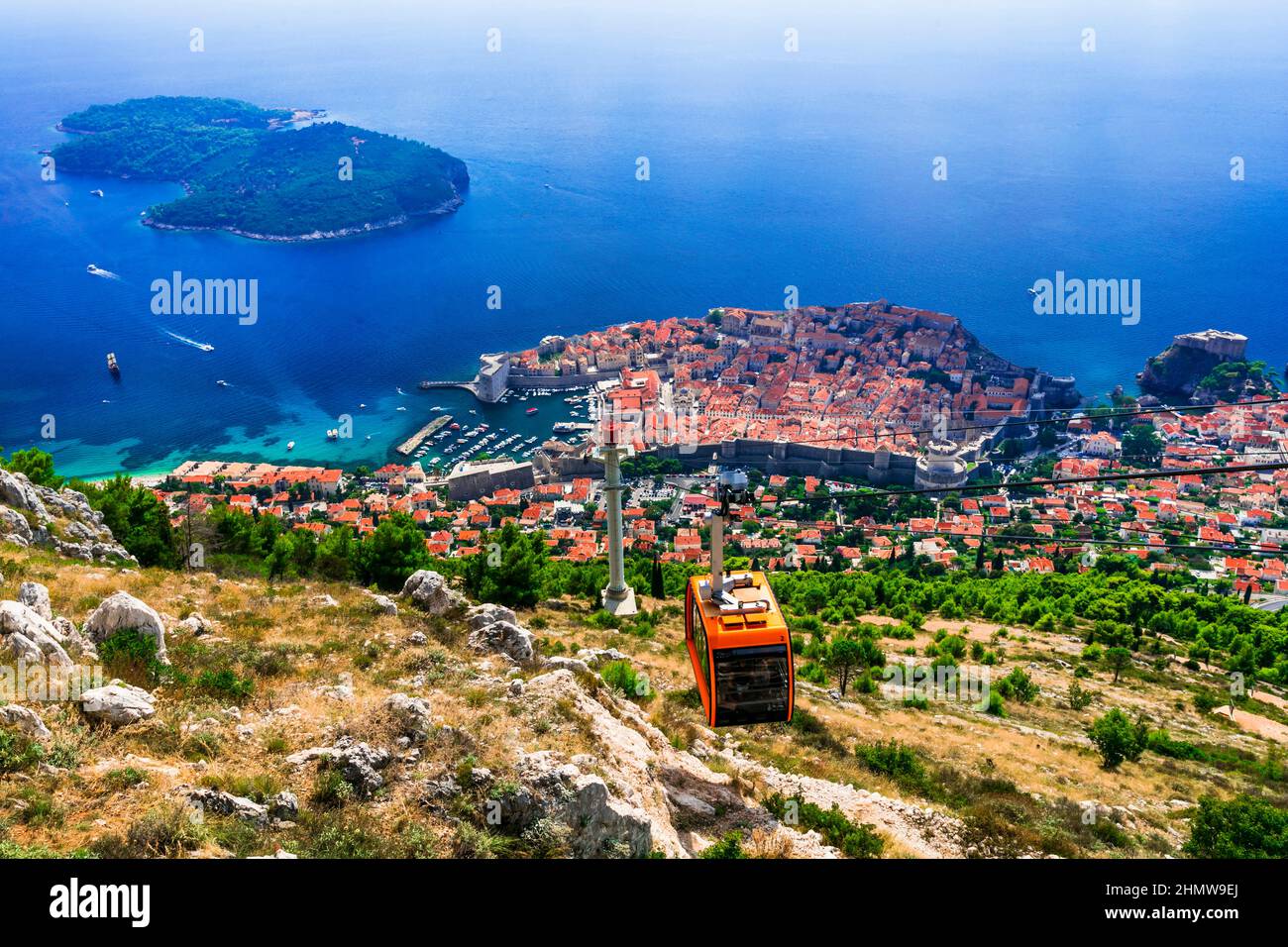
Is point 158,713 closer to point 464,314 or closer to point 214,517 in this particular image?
point 214,517

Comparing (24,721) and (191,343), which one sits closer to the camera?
(24,721)

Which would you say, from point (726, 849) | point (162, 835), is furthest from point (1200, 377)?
point (162, 835)

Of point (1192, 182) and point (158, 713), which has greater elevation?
point (1192, 182)

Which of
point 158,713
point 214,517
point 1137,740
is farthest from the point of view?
point 214,517

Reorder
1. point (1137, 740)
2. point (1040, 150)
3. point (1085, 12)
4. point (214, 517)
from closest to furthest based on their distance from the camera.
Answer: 1. point (1137, 740)
2. point (214, 517)
3. point (1040, 150)
4. point (1085, 12)

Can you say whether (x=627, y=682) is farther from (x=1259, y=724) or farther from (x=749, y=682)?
(x=1259, y=724)

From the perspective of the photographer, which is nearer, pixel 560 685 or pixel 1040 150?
pixel 560 685

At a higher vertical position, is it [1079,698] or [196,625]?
[196,625]
